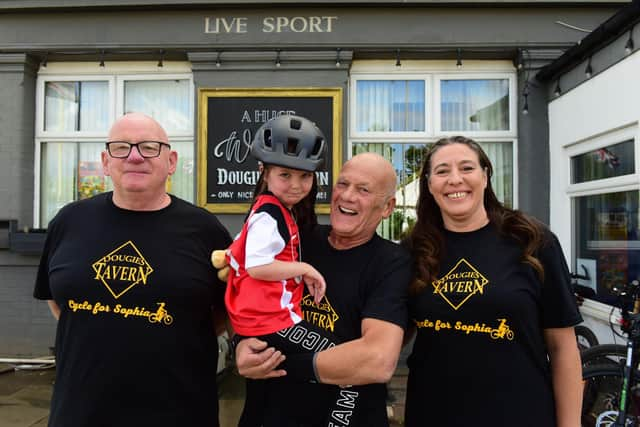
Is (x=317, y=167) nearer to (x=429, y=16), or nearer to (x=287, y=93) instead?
(x=287, y=93)

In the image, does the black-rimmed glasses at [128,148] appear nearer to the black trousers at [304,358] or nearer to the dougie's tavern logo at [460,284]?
the black trousers at [304,358]

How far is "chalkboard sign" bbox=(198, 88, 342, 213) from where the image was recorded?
18.7 feet

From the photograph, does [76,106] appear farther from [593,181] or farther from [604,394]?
[604,394]

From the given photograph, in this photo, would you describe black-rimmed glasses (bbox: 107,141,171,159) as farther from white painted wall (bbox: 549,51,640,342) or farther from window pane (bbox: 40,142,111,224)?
window pane (bbox: 40,142,111,224)

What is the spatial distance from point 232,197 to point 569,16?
4695mm

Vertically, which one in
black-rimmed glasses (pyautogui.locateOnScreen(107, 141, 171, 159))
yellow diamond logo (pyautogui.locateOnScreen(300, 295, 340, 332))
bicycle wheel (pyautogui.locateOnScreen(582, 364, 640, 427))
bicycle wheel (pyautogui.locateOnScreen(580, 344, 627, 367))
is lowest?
bicycle wheel (pyautogui.locateOnScreen(582, 364, 640, 427))

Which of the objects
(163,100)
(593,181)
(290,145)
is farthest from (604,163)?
(163,100)

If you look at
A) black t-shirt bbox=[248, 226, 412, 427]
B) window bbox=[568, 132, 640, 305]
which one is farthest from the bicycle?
black t-shirt bbox=[248, 226, 412, 427]

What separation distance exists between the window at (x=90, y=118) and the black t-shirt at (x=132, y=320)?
4.37 m

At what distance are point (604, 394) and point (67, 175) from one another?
647 cm

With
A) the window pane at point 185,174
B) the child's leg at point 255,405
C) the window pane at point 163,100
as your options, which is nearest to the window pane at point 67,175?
the window pane at point 163,100

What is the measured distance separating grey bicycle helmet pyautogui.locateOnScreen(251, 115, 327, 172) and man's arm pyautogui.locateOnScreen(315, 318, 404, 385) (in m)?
0.67

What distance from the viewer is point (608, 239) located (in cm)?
462

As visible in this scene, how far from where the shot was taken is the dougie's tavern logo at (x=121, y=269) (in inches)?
68.0
